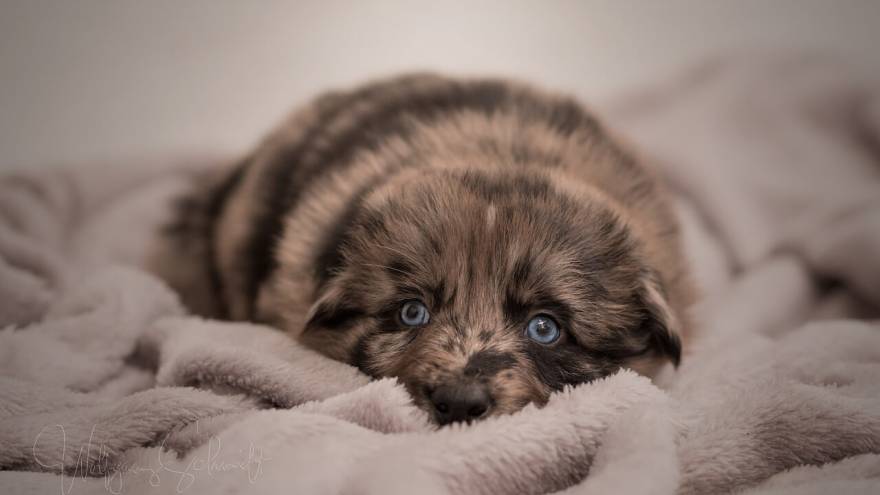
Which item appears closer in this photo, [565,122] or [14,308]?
[14,308]

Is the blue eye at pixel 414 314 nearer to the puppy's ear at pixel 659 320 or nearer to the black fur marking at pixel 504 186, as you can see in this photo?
the black fur marking at pixel 504 186

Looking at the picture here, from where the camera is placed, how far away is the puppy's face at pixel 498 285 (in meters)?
1.86

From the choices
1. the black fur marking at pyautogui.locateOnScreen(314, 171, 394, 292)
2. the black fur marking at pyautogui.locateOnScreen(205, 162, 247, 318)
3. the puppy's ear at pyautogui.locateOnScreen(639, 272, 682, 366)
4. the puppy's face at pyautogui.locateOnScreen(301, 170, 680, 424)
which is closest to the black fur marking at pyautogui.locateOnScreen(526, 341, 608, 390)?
the puppy's face at pyautogui.locateOnScreen(301, 170, 680, 424)

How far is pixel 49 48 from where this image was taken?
3.14 meters

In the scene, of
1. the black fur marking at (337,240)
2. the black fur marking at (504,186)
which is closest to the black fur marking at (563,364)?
the black fur marking at (504,186)

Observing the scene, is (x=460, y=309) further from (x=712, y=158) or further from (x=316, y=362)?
(x=712, y=158)

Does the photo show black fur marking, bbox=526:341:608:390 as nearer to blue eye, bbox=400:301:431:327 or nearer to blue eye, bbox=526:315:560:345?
blue eye, bbox=526:315:560:345

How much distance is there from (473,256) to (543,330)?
0.28 metres

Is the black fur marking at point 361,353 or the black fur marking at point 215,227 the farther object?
the black fur marking at point 215,227

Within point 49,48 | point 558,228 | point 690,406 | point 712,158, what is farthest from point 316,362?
point 712,158

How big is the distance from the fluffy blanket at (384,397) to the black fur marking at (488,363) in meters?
0.18

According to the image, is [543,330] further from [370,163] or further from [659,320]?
[370,163]

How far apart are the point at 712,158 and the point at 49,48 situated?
318 cm

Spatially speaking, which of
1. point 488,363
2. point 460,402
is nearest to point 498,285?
point 488,363
